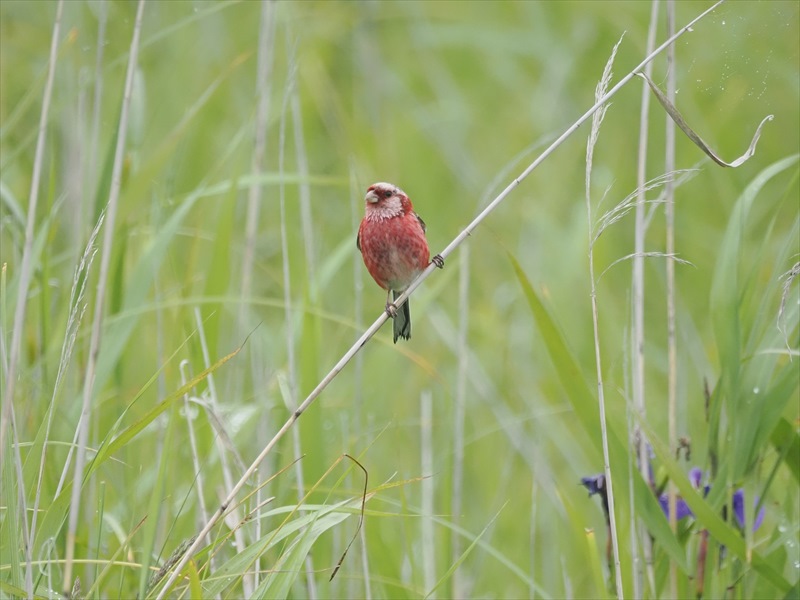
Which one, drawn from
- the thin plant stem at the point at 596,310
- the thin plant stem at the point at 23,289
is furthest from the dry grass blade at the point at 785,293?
the thin plant stem at the point at 23,289

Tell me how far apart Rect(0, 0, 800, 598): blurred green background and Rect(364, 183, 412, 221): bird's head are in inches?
2.2

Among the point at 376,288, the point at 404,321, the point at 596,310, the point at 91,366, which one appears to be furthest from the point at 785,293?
the point at 376,288

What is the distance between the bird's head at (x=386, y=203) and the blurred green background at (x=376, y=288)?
55 mm

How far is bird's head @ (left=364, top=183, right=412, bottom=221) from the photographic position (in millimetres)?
3253

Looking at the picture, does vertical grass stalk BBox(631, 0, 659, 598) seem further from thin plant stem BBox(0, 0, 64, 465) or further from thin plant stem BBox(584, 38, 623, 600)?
thin plant stem BBox(0, 0, 64, 465)

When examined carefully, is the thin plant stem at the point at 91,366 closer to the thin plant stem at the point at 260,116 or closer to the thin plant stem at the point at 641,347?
the thin plant stem at the point at 260,116

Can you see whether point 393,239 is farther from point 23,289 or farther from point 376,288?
point 376,288

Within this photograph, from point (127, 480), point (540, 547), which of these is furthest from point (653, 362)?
point (127, 480)

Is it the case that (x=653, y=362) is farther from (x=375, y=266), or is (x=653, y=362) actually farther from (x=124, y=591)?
(x=124, y=591)

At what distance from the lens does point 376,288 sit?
5.15 metres

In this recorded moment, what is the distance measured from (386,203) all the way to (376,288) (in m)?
1.89

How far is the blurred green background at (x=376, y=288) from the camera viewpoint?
2.41 metres

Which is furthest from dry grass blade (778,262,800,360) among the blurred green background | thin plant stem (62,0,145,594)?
thin plant stem (62,0,145,594)

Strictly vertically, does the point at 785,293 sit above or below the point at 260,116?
below
